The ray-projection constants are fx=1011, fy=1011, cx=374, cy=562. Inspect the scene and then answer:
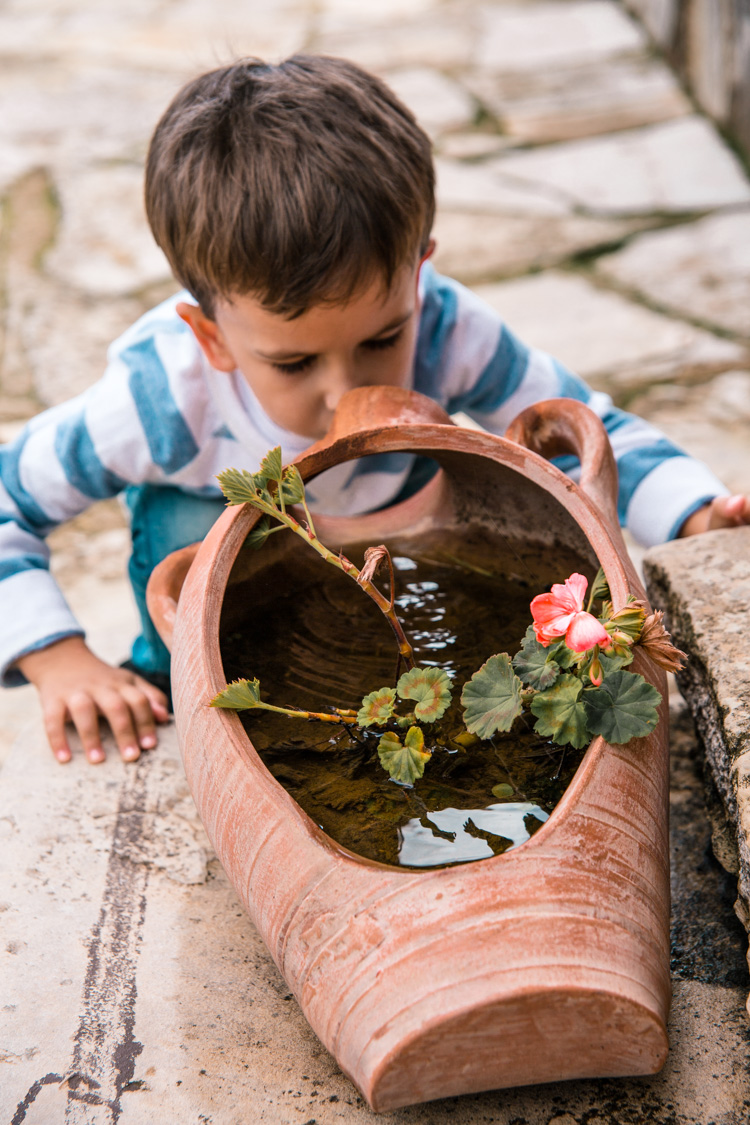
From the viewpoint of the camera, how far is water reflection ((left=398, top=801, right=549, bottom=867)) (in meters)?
0.82

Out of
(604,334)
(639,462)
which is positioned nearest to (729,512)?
(639,462)

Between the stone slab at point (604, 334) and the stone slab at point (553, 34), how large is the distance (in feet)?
7.41

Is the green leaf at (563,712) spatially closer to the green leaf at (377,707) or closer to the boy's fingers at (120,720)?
the green leaf at (377,707)

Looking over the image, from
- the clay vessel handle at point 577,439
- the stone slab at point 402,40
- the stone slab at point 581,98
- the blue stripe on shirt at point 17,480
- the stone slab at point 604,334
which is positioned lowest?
the stone slab at point 604,334

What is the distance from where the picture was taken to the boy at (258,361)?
4.17 feet

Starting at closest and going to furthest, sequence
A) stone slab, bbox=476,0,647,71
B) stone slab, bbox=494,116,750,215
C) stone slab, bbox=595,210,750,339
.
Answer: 1. stone slab, bbox=595,210,750,339
2. stone slab, bbox=494,116,750,215
3. stone slab, bbox=476,0,647,71

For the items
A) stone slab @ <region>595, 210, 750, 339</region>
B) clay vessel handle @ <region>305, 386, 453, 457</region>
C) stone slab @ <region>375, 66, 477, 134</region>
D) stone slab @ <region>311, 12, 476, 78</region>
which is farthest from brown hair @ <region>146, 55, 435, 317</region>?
stone slab @ <region>311, 12, 476, 78</region>

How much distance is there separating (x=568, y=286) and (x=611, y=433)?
5.24 ft

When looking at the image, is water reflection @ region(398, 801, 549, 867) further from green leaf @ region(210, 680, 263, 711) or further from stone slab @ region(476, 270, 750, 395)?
stone slab @ region(476, 270, 750, 395)

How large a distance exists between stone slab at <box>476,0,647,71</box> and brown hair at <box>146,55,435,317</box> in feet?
12.3

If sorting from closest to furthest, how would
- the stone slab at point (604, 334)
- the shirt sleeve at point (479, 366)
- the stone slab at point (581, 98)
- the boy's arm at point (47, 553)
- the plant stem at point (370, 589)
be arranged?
the plant stem at point (370, 589) → the boy's arm at point (47, 553) → the shirt sleeve at point (479, 366) → the stone slab at point (604, 334) → the stone slab at point (581, 98)

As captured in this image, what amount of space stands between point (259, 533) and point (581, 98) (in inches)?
153

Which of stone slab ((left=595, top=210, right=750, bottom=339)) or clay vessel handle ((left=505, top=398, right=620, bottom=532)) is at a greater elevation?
clay vessel handle ((left=505, top=398, right=620, bottom=532))

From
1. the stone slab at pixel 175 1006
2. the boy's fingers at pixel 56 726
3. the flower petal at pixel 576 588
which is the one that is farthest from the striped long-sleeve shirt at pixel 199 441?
the flower petal at pixel 576 588
